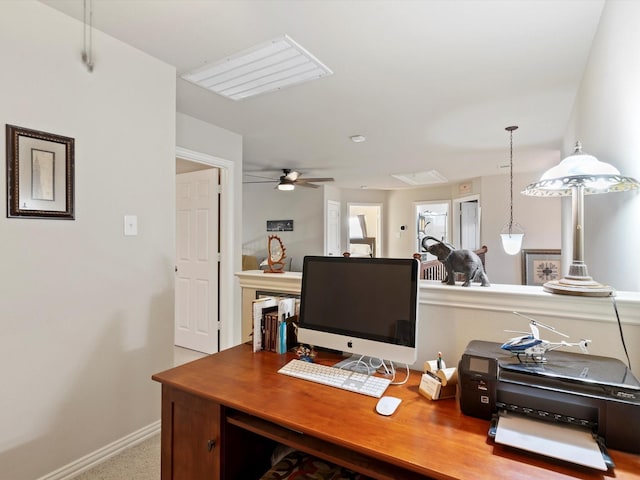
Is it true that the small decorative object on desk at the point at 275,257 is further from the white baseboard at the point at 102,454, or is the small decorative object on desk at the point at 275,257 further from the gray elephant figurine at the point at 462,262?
the white baseboard at the point at 102,454

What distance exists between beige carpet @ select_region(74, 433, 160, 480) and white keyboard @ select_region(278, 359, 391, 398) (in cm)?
116

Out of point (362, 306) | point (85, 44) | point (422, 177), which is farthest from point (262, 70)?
point (422, 177)

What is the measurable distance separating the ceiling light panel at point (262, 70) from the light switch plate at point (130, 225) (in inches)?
42.1

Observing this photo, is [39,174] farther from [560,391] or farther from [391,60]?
[560,391]

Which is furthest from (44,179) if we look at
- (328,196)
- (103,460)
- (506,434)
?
(328,196)

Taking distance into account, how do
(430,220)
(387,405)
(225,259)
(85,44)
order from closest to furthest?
(387,405) → (85,44) → (225,259) → (430,220)

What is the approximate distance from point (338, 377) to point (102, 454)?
1.60 m

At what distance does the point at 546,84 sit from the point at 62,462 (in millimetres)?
3864

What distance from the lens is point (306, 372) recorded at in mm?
1424

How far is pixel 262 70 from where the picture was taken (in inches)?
90.6

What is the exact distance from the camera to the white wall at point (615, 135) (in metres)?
1.32

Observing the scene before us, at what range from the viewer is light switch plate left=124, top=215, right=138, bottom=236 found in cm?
211

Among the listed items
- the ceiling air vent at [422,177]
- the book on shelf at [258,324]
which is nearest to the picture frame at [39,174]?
the book on shelf at [258,324]

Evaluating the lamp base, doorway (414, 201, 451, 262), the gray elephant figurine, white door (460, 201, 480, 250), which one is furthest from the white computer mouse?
doorway (414, 201, 451, 262)
